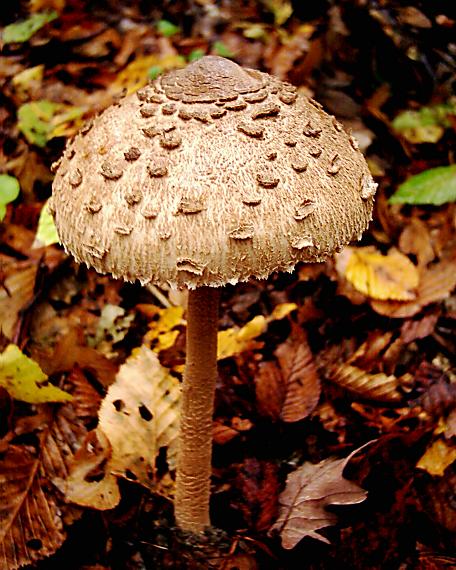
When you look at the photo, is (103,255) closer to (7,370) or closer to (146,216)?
(146,216)

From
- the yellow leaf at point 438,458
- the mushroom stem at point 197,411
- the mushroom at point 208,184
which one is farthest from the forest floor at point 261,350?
the mushroom at point 208,184

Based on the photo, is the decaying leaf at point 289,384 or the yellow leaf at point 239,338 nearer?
the decaying leaf at point 289,384

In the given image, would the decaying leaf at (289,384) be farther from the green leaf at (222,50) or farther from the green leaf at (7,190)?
the green leaf at (222,50)

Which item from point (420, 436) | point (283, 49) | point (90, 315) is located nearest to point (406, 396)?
point (420, 436)

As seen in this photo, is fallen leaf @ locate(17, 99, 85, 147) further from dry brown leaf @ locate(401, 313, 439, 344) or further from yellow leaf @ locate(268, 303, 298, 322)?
dry brown leaf @ locate(401, 313, 439, 344)

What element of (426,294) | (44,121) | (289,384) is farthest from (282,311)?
(44,121)

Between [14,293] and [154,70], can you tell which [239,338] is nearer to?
[14,293]
